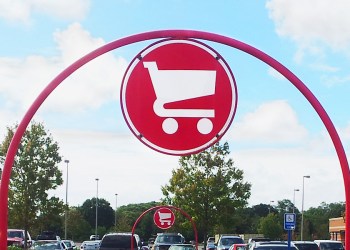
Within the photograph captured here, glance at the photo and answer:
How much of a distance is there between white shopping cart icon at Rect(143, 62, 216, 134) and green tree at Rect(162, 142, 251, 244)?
34558 millimetres

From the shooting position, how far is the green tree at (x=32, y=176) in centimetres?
4034

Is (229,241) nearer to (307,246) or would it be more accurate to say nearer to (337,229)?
(307,246)

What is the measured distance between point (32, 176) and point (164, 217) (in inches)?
635

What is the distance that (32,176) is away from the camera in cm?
4041

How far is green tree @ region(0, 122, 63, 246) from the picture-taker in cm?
4034

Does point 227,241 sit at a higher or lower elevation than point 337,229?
higher

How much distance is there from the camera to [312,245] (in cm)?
3053

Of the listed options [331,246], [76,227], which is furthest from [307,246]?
[76,227]

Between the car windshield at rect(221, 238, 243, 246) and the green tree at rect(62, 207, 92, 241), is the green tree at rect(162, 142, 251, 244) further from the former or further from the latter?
the green tree at rect(62, 207, 92, 241)

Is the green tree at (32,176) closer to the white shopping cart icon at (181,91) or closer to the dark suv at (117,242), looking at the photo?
the dark suv at (117,242)

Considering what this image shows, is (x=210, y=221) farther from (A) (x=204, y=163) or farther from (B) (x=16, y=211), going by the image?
(B) (x=16, y=211)

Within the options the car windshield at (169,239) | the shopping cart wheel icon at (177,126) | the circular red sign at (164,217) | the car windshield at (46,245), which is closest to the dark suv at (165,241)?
the car windshield at (169,239)

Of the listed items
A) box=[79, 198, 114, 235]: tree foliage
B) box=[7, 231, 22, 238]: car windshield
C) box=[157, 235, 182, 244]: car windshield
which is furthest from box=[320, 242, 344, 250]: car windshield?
box=[79, 198, 114, 235]: tree foliage

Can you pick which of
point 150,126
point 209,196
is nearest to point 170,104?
point 150,126
